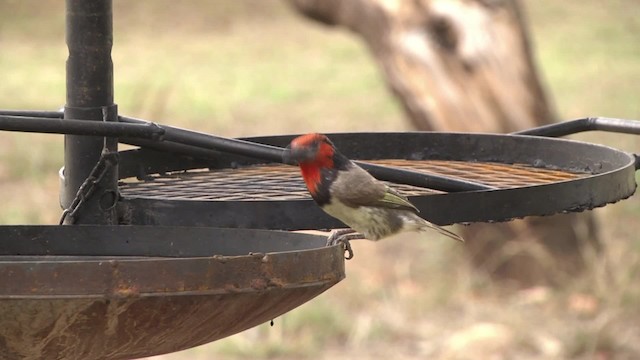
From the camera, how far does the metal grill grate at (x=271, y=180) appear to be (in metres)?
2.30

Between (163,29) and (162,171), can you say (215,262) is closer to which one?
(162,171)

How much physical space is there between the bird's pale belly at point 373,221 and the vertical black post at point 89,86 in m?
0.44

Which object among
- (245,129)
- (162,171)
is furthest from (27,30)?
(162,171)

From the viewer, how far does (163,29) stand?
14.4 m

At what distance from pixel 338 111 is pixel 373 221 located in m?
8.27

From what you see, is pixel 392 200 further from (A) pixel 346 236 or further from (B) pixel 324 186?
(B) pixel 324 186

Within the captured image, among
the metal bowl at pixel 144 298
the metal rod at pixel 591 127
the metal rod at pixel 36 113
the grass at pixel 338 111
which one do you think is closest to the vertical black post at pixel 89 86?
the metal rod at pixel 36 113

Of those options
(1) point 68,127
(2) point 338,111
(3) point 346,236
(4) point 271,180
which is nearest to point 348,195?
(3) point 346,236

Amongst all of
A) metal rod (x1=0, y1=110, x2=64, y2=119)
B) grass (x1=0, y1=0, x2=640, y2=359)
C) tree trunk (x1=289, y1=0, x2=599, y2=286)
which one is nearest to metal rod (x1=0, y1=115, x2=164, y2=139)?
metal rod (x1=0, y1=110, x2=64, y2=119)

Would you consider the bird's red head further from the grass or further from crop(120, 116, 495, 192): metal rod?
the grass

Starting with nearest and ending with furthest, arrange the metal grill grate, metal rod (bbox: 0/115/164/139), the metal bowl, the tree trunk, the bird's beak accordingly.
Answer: the metal bowl, metal rod (bbox: 0/115/164/139), the bird's beak, the metal grill grate, the tree trunk

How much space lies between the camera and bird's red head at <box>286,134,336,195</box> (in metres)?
1.93

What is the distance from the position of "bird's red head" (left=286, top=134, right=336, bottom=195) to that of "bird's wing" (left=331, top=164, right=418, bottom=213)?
0.14 ft

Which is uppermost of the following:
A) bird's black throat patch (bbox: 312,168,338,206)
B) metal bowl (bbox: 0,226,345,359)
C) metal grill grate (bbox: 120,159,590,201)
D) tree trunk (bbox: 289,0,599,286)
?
tree trunk (bbox: 289,0,599,286)
